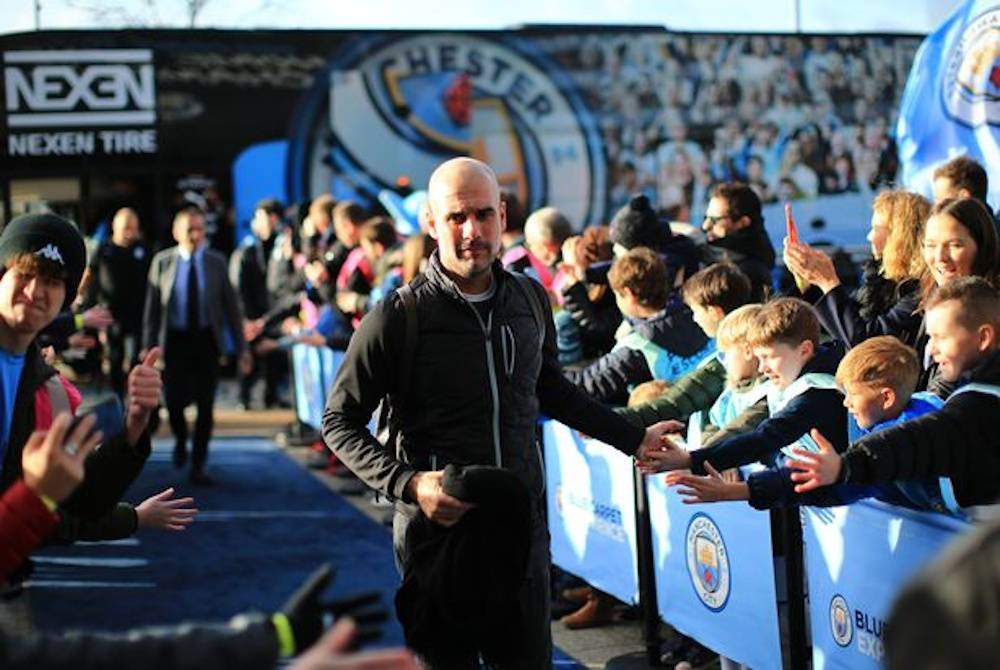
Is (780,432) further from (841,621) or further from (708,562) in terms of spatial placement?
(708,562)

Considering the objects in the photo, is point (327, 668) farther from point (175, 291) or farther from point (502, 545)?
point (175, 291)

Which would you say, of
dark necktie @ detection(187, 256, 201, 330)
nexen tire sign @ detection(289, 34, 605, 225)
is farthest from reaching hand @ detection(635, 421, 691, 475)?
nexen tire sign @ detection(289, 34, 605, 225)

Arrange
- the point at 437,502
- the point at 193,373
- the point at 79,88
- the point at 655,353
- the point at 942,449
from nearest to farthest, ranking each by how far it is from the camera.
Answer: the point at 437,502 → the point at 942,449 → the point at 655,353 → the point at 193,373 → the point at 79,88

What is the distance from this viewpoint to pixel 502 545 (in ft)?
13.3

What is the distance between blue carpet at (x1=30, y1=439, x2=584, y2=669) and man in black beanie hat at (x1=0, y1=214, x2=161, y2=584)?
3.15 metres

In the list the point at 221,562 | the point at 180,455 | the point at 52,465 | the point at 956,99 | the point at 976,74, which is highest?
the point at 976,74

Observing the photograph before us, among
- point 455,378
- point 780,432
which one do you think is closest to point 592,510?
point 780,432

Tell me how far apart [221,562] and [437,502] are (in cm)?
509

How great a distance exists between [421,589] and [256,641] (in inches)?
75.1

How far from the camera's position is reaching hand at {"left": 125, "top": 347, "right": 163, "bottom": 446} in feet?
11.8

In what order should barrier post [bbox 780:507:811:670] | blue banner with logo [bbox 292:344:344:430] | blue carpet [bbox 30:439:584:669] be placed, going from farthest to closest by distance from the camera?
blue banner with logo [bbox 292:344:344:430]
blue carpet [bbox 30:439:584:669]
barrier post [bbox 780:507:811:670]

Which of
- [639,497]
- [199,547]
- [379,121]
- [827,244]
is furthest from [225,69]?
[639,497]

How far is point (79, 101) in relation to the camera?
18641mm

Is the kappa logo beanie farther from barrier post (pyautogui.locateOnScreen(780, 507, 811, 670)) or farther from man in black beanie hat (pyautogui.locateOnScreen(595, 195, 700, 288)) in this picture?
man in black beanie hat (pyautogui.locateOnScreen(595, 195, 700, 288))
